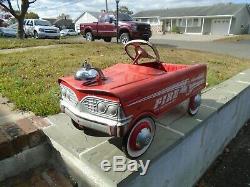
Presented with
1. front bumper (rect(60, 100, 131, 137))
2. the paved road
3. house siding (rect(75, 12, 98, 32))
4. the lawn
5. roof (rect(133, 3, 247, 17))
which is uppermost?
roof (rect(133, 3, 247, 17))

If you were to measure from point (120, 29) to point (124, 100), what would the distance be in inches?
529

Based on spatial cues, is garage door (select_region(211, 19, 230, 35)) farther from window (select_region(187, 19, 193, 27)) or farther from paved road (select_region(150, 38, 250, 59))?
paved road (select_region(150, 38, 250, 59))

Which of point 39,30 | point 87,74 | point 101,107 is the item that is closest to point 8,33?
point 39,30

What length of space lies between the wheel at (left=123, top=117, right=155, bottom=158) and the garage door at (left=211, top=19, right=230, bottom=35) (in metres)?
41.7

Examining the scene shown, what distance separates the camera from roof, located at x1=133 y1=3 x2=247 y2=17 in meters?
40.6

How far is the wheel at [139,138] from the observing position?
257 centimetres

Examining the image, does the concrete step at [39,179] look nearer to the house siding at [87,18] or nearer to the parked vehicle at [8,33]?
the parked vehicle at [8,33]

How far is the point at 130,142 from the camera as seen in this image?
8.55ft

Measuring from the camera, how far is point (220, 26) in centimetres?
4106

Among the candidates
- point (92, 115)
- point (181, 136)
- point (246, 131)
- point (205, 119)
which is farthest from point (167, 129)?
point (246, 131)

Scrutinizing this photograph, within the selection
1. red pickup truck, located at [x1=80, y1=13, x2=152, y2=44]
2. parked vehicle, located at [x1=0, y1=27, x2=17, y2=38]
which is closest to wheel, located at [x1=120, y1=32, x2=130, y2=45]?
red pickup truck, located at [x1=80, y1=13, x2=152, y2=44]

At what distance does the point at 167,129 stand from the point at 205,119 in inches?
33.8

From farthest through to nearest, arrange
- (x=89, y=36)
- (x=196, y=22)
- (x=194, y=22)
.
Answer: (x=194, y=22)
(x=196, y=22)
(x=89, y=36)

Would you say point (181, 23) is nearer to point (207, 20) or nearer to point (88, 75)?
point (207, 20)
